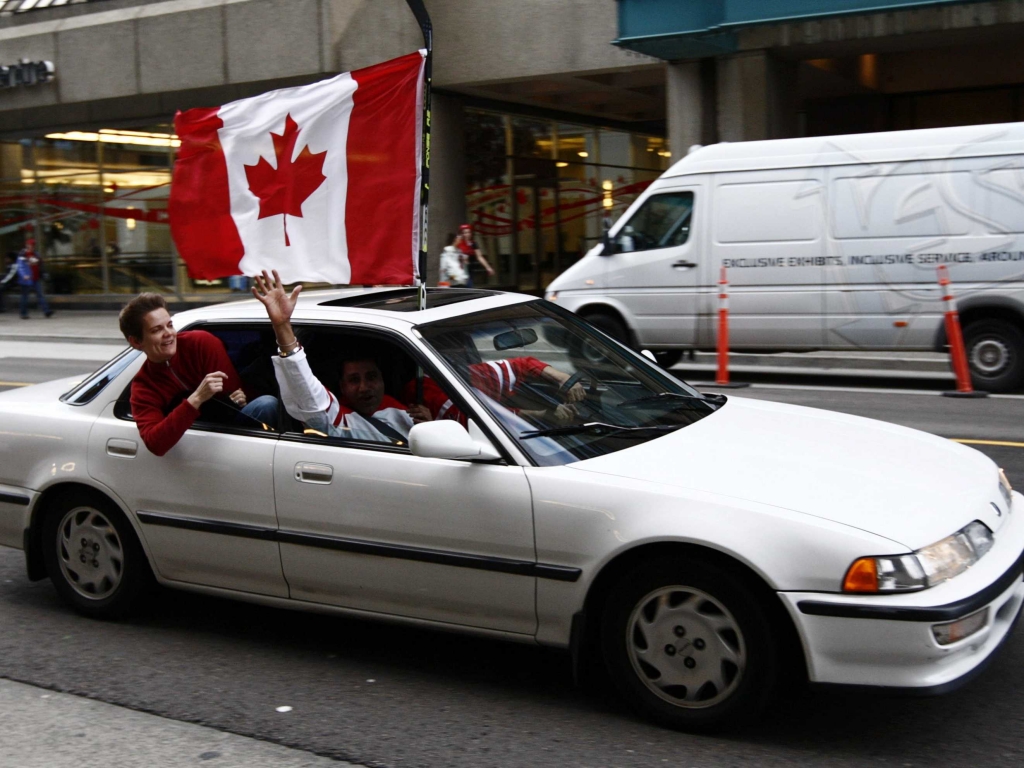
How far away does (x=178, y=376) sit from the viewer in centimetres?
502

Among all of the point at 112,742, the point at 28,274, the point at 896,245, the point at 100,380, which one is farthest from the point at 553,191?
the point at 112,742

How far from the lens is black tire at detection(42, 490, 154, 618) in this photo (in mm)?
5035

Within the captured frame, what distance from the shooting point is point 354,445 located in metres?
4.46

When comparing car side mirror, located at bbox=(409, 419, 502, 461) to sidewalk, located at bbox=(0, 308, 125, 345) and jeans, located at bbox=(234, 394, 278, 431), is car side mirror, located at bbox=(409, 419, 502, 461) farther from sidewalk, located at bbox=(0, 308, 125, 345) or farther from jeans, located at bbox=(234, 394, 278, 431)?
sidewalk, located at bbox=(0, 308, 125, 345)

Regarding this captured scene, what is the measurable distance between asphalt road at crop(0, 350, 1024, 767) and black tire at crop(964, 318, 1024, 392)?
7.96 meters

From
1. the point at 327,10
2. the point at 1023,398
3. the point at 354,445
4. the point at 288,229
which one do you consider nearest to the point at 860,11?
the point at 1023,398

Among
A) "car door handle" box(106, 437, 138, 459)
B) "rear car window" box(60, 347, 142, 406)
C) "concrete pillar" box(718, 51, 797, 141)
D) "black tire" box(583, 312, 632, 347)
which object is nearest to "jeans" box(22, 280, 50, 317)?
"concrete pillar" box(718, 51, 797, 141)

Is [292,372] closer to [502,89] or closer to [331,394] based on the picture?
[331,394]

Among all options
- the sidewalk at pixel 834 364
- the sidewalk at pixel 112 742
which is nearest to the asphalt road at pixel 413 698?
the sidewalk at pixel 112 742

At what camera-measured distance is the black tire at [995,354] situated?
11812 millimetres

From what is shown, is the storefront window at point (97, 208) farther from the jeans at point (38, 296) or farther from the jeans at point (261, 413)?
the jeans at point (261, 413)

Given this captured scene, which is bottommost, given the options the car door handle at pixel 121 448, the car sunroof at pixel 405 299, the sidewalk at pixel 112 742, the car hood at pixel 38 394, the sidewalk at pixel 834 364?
the sidewalk at pixel 112 742

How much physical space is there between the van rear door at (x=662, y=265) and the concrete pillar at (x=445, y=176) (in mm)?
9474

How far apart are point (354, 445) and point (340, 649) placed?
0.89 meters
